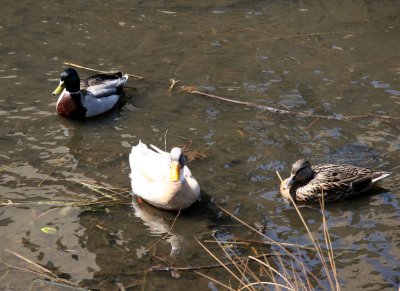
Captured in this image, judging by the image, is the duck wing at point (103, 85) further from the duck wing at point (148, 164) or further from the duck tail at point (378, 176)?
the duck tail at point (378, 176)

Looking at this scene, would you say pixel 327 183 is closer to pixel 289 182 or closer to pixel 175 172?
pixel 289 182

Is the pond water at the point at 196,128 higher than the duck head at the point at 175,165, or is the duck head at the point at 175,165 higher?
the duck head at the point at 175,165

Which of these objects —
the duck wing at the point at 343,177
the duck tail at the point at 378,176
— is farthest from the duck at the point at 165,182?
the duck tail at the point at 378,176

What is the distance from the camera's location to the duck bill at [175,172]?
699 cm

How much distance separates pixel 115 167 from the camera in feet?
26.3

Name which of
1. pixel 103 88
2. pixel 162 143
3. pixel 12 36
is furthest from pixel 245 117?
pixel 12 36

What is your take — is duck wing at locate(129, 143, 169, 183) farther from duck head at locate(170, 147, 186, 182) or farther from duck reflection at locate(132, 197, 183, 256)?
duck reflection at locate(132, 197, 183, 256)

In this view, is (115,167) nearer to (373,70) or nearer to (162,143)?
(162,143)

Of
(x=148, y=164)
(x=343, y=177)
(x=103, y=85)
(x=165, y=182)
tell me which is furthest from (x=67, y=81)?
(x=343, y=177)

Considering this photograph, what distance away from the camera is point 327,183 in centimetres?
746

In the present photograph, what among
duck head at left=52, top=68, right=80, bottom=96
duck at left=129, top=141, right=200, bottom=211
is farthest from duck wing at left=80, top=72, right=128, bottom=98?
duck at left=129, top=141, right=200, bottom=211

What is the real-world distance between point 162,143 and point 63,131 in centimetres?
134

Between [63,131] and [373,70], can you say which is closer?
[63,131]

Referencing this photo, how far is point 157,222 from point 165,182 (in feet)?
1.33
